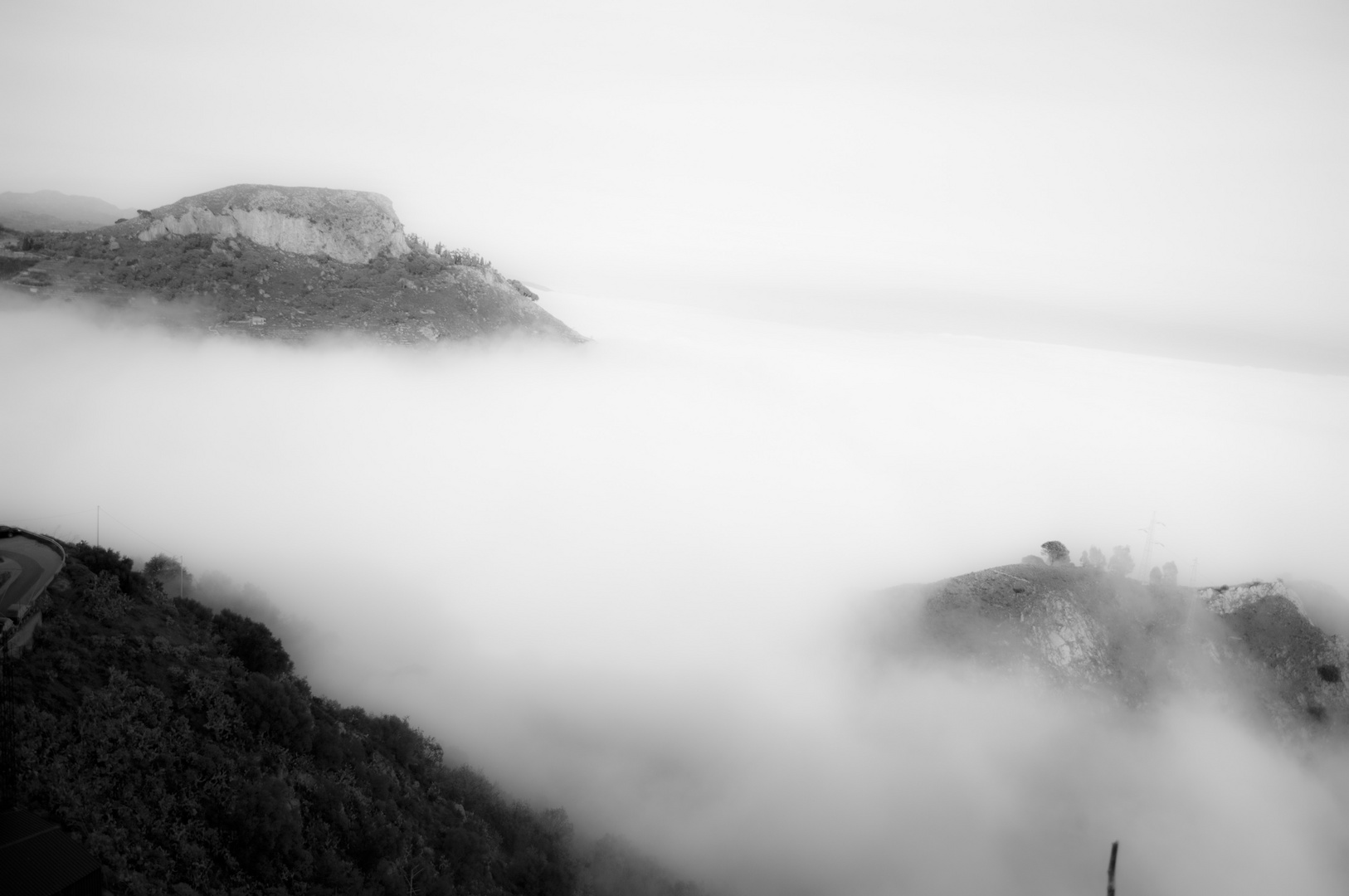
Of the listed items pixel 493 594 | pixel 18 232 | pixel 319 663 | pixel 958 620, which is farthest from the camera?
pixel 493 594

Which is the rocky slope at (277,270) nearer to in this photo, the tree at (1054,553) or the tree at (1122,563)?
the tree at (1054,553)

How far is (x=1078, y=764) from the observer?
191 ft

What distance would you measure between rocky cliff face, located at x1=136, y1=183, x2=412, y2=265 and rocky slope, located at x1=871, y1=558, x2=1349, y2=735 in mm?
87115

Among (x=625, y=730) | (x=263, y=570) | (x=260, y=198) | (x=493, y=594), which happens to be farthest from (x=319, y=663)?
(x=260, y=198)

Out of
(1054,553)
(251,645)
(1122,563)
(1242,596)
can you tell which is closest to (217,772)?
(251,645)

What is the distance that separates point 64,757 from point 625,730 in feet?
152

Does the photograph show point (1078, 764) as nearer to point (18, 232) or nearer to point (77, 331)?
point (77, 331)

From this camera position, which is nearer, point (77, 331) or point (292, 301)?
point (77, 331)

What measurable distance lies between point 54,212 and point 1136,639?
503ft

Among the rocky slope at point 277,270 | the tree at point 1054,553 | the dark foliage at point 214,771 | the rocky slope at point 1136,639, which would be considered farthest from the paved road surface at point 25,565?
the tree at point 1054,553

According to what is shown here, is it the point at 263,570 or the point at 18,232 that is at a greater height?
the point at 18,232

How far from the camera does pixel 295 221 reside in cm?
8938

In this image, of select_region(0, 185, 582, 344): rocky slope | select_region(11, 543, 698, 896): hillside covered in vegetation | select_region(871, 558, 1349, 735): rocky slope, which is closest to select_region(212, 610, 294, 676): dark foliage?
select_region(11, 543, 698, 896): hillside covered in vegetation

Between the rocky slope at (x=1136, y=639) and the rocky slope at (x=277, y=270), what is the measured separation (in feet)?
249
